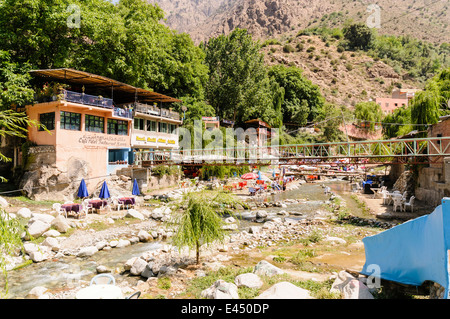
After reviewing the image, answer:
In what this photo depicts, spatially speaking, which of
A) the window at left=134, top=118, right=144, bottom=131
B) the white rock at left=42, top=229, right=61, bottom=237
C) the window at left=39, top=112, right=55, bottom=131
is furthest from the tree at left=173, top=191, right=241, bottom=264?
the window at left=134, top=118, right=144, bottom=131

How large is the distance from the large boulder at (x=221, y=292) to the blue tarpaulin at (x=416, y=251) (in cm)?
357

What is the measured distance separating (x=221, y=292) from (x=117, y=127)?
879 inches

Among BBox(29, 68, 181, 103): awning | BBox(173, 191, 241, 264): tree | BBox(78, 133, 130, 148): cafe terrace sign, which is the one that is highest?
BBox(29, 68, 181, 103): awning

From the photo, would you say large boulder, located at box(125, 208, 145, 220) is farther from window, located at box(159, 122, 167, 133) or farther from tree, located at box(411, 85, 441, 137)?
tree, located at box(411, 85, 441, 137)

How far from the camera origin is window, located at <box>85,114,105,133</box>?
22.9 m

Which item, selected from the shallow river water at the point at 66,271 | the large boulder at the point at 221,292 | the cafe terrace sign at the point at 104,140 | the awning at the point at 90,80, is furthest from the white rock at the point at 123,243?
the awning at the point at 90,80

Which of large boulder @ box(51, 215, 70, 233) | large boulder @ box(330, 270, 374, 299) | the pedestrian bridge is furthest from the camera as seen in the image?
the pedestrian bridge

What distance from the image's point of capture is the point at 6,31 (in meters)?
20.3

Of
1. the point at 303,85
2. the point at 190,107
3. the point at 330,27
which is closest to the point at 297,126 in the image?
the point at 303,85

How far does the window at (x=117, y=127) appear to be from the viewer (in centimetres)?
2517

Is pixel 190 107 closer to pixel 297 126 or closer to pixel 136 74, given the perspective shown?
pixel 136 74

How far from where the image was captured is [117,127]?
25.9 m

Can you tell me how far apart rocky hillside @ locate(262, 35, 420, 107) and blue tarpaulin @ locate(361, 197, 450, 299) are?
88.2 m

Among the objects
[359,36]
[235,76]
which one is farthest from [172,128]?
[359,36]
